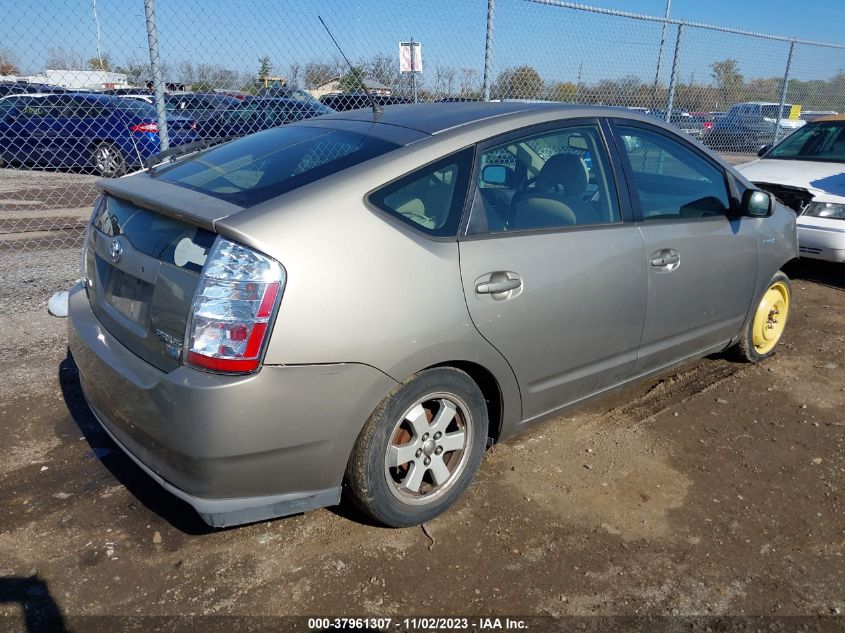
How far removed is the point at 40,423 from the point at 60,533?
3.58 feet

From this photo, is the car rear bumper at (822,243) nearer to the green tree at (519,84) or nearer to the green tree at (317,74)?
the green tree at (519,84)

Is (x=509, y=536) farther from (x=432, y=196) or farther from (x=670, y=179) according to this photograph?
(x=670, y=179)

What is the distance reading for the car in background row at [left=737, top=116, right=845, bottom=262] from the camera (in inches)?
249

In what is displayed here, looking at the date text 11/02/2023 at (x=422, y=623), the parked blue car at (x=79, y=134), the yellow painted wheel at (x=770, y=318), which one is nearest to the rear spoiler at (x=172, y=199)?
the date text 11/02/2023 at (x=422, y=623)

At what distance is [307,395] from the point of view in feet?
7.65

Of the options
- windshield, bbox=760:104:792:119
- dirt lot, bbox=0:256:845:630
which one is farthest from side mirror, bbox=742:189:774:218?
windshield, bbox=760:104:792:119

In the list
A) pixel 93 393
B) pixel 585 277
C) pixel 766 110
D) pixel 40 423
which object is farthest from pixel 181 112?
pixel 766 110

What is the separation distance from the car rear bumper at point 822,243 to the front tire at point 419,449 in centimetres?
490

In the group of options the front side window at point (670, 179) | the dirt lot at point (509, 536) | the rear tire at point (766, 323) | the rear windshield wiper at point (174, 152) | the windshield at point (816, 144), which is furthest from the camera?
the windshield at point (816, 144)

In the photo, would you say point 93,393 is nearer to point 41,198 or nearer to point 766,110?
point 41,198

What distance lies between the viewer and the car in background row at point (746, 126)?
40.7 feet

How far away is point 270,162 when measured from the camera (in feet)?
9.71

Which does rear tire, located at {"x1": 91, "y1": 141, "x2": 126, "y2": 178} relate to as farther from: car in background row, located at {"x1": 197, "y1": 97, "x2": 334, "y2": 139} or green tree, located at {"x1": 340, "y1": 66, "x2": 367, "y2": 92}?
green tree, located at {"x1": 340, "y1": 66, "x2": 367, "y2": 92}

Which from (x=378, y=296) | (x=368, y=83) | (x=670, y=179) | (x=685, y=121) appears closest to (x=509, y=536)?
(x=378, y=296)
